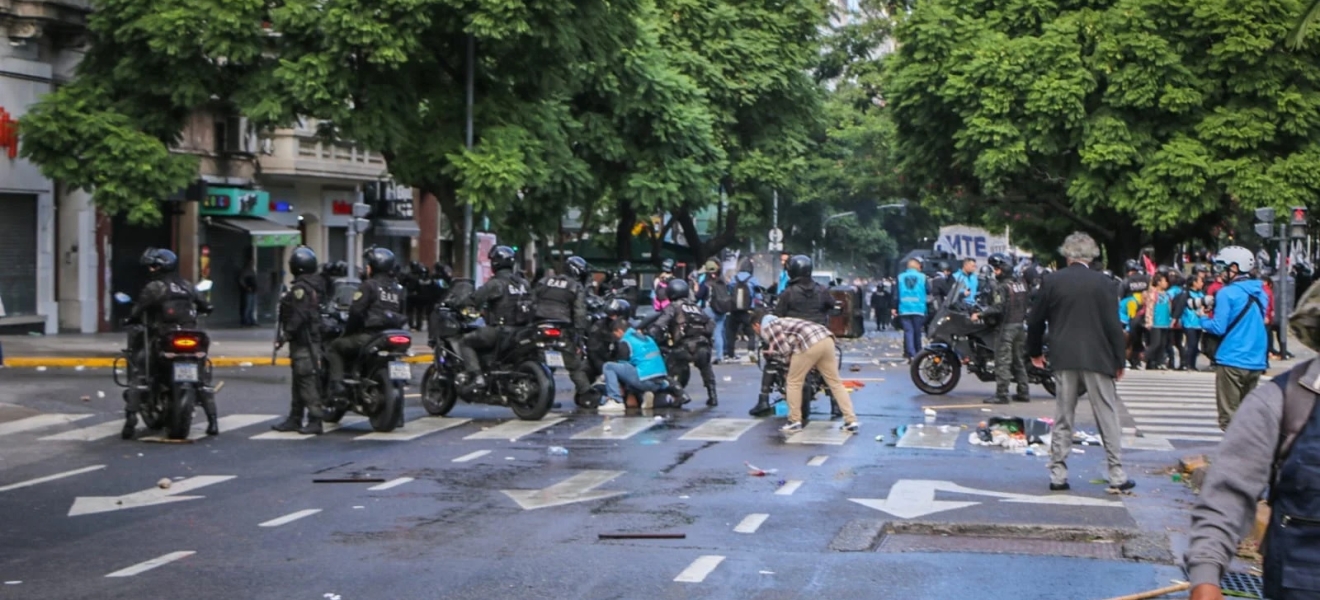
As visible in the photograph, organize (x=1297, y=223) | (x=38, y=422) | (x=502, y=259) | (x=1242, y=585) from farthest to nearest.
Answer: (x=1297, y=223)
(x=502, y=259)
(x=38, y=422)
(x=1242, y=585)

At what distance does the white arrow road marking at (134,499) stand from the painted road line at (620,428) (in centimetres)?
442

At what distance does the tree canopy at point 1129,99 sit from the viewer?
1468 inches

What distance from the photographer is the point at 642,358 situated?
18.4 meters

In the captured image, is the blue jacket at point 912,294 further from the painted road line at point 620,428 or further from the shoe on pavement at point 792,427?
the shoe on pavement at point 792,427

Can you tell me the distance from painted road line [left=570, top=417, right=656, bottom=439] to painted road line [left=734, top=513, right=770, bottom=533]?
5.15m

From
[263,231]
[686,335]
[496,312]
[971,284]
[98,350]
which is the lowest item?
[98,350]

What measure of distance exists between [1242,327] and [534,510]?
629 cm

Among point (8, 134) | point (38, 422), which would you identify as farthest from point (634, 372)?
point (8, 134)

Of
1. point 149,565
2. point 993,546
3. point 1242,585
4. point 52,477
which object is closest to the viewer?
point 1242,585

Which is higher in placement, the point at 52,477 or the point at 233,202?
the point at 233,202

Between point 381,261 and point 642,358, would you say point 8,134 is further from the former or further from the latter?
point 381,261

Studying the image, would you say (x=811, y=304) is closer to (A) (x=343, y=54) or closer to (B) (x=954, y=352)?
(B) (x=954, y=352)

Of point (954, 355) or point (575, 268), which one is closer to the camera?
Result: point (575, 268)

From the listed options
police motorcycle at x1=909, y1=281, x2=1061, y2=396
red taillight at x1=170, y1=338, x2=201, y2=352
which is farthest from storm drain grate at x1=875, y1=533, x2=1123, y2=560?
police motorcycle at x1=909, y1=281, x2=1061, y2=396
